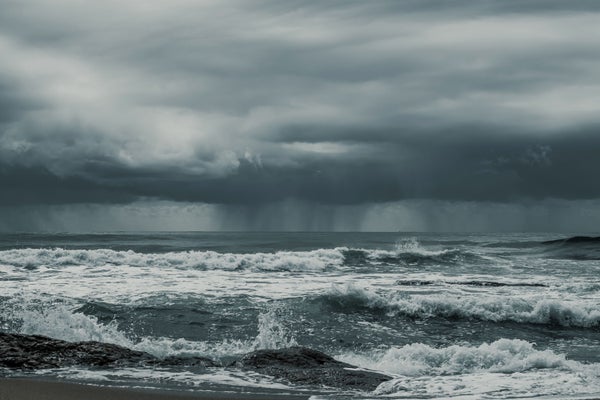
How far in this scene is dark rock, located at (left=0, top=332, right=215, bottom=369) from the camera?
322 inches

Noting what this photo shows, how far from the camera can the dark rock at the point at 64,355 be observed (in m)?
Result: 8.19

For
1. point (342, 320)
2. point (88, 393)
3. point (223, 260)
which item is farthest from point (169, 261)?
point (88, 393)

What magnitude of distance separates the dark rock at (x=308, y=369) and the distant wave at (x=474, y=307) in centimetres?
704

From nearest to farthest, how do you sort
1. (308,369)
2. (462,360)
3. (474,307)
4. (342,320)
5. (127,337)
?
(308,369), (462,360), (127,337), (342,320), (474,307)

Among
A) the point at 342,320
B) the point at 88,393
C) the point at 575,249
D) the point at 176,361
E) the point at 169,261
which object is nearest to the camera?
the point at 88,393

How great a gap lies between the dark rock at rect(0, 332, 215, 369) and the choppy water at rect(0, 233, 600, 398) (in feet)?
1.28

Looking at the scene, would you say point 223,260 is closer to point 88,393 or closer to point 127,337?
point 127,337

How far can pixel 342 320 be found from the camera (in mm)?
14719

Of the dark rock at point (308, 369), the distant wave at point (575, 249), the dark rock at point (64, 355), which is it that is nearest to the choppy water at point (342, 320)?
the dark rock at point (308, 369)

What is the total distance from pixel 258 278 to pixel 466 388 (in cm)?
1718

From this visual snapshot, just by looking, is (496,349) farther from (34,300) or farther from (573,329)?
(34,300)

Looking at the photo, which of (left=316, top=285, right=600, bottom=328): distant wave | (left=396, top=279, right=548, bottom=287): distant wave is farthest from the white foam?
(left=396, top=279, right=548, bottom=287): distant wave

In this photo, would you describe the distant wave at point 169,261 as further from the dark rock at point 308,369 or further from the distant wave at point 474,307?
the dark rock at point 308,369

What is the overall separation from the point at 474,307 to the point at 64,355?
10.0m
